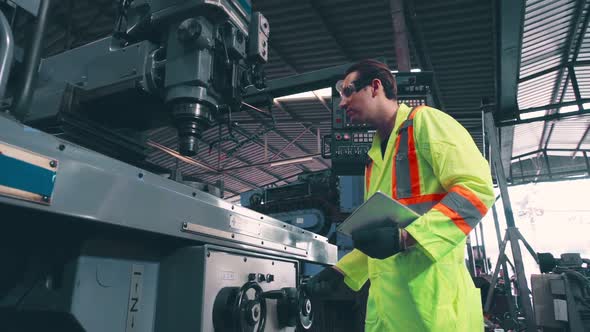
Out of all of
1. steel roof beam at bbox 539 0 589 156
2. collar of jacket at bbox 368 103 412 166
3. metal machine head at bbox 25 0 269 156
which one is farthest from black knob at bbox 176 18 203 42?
steel roof beam at bbox 539 0 589 156

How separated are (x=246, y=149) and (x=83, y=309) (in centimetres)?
1027

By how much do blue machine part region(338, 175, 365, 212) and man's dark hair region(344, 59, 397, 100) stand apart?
5.61 feet

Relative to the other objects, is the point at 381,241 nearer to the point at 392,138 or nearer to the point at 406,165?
the point at 406,165

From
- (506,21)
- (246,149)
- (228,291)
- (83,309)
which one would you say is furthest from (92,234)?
(246,149)

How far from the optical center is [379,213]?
3.85 feet

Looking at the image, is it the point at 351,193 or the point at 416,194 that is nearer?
the point at 416,194

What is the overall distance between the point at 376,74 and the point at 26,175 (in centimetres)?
122

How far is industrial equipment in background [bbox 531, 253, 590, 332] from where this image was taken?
2.98m

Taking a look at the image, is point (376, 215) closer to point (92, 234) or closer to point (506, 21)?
point (92, 234)

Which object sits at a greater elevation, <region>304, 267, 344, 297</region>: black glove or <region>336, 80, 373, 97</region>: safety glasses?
<region>336, 80, 373, 97</region>: safety glasses

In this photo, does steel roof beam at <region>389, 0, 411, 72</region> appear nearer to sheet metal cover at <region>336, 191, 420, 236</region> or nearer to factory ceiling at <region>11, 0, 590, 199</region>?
factory ceiling at <region>11, 0, 590, 199</region>

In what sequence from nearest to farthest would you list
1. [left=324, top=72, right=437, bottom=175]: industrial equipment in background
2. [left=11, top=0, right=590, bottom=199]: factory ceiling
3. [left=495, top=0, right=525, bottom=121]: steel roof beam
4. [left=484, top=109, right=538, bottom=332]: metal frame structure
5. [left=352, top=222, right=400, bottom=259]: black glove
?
[left=352, top=222, right=400, bottom=259]: black glove
[left=324, top=72, right=437, bottom=175]: industrial equipment in background
[left=484, top=109, right=538, bottom=332]: metal frame structure
[left=495, top=0, right=525, bottom=121]: steel roof beam
[left=11, top=0, right=590, bottom=199]: factory ceiling

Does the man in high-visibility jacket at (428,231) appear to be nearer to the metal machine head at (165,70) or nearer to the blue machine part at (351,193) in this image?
the metal machine head at (165,70)

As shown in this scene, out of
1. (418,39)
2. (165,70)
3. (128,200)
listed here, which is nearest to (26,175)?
(128,200)
